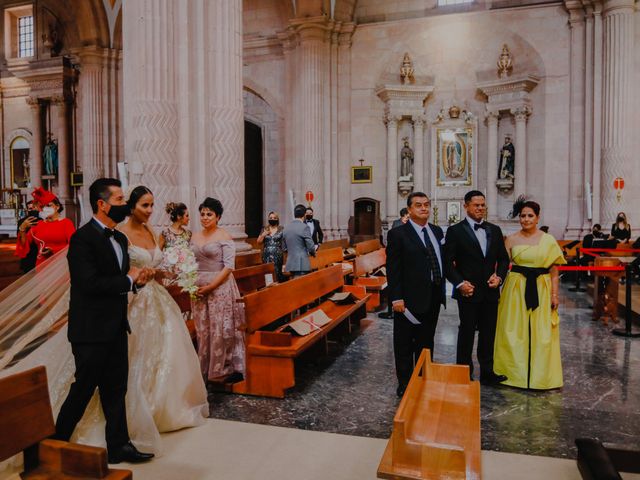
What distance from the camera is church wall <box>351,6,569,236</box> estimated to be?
1669 centimetres

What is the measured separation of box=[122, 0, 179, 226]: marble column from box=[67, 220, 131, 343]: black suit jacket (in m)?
4.09

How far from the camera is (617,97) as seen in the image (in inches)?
601

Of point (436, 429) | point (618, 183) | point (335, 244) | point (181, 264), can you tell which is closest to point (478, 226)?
point (436, 429)

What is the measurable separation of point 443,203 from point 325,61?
21.2ft

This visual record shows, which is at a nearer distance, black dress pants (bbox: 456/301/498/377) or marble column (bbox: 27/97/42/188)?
black dress pants (bbox: 456/301/498/377)

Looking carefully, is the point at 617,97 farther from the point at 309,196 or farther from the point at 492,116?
the point at 309,196

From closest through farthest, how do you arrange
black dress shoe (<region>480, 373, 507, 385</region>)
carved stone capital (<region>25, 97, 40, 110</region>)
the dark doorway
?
black dress shoe (<region>480, 373, 507, 385</region>)
the dark doorway
carved stone capital (<region>25, 97, 40, 110</region>)

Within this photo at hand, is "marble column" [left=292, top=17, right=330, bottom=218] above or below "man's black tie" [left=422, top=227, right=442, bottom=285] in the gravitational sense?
above

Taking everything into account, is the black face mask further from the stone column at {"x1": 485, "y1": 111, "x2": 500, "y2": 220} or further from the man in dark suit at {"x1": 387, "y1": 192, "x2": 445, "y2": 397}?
the stone column at {"x1": 485, "y1": 111, "x2": 500, "y2": 220}

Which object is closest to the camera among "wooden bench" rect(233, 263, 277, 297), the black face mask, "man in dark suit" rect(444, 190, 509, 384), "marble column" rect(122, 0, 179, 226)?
the black face mask

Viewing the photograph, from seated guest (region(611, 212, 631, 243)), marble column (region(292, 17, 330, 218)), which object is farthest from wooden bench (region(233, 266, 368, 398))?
marble column (region(292, 17, 330, 218))

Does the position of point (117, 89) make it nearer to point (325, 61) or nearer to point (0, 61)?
point (0, 61)

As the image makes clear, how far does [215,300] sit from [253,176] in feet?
53.3

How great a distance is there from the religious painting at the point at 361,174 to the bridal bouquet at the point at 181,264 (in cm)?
1453
